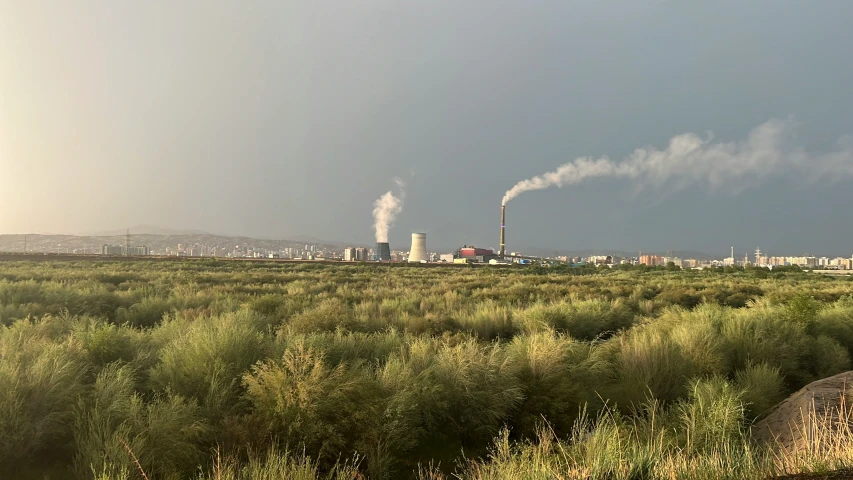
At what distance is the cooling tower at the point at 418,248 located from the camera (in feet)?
381

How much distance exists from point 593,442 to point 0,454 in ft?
18.7

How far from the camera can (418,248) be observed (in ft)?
385

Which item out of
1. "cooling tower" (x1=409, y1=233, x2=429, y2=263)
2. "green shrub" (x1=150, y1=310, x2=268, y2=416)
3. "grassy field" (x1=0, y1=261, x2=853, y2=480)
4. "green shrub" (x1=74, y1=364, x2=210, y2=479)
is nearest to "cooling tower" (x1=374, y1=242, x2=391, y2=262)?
"cooling tower" (x1=409, y1=233, x2=429, y2=263)

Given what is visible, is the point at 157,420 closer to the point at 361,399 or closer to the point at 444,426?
the point at 361,399

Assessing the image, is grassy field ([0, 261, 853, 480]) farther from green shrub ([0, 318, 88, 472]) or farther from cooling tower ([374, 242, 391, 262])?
cooling tower ([374, 242, 391, 262])

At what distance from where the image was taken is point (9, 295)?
16156mm

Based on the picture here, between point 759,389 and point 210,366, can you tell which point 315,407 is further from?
point 759,389

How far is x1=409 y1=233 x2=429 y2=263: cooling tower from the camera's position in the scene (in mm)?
116125

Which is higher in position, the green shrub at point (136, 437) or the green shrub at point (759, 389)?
the green shrub at point (136, 437)

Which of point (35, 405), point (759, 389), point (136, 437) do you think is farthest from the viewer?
point (759, 389)

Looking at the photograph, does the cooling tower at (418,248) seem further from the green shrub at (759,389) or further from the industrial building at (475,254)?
the green shrub at (759,389)

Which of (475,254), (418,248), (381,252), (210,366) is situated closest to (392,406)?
(210,366)

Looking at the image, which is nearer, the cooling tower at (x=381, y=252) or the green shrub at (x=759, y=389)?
the green shrub at (x=759, y=389)

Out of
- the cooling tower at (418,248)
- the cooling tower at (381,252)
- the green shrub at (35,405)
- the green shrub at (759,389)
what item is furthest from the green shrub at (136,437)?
the cooling tower at (381,252)
